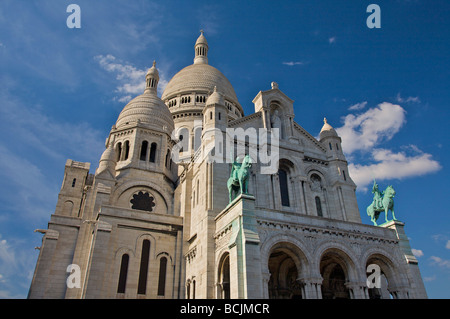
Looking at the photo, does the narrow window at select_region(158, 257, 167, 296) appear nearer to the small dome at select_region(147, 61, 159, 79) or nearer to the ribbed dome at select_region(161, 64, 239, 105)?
the small dome at select_region(147, 61, 159, 79)

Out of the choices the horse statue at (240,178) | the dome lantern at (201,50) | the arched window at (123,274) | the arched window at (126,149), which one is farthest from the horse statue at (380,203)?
the dome lantern at (201,50)

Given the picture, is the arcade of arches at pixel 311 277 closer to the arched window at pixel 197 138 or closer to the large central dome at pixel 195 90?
the arched window at pixel 197 138

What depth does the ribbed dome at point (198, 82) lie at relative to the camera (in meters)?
52.7

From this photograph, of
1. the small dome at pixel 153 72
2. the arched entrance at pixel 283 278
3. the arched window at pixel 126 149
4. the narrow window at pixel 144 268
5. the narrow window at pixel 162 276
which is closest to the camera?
the arched entrance at pixel 283 278

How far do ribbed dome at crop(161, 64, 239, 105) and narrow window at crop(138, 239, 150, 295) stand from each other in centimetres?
2947

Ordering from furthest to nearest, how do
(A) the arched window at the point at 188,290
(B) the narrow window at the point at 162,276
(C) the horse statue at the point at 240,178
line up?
(B) the narrow window at the point at 162,276 < (A) the arched window at the point at 188,290 < (C) the horse statue at the point at 240,178

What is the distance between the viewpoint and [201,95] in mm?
51688

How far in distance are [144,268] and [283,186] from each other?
43.1 ft

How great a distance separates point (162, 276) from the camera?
2734cm

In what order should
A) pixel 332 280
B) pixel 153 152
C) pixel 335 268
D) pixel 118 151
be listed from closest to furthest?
pixel 332 280 < pixel 335 268 < pixel 118 151 < pixel 153 152

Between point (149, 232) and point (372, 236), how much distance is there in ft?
56.1

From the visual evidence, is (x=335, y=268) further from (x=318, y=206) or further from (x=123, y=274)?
(x=123, y=274)

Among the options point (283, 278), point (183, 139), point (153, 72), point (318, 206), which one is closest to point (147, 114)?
point (183, 139)

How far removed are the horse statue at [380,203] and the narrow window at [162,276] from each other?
55.2 feet
